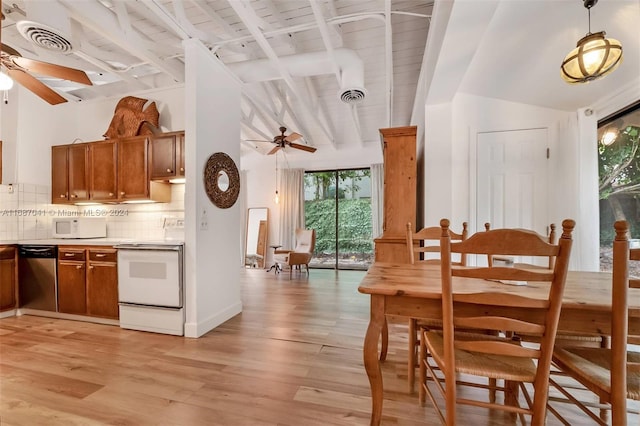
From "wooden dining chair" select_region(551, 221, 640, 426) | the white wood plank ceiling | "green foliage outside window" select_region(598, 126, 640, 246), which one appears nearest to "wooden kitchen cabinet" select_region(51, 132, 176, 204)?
the white wood plank ceiling

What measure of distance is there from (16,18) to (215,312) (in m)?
3.70

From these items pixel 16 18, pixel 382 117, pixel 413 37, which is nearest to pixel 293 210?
pixel 382 117

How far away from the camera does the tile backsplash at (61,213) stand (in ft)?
11.5

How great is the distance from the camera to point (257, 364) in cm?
219

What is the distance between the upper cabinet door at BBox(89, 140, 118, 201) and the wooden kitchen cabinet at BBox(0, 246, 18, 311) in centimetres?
102

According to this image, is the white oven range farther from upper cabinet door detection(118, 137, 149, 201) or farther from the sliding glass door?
the sliding glass door

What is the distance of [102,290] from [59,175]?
1.80 m

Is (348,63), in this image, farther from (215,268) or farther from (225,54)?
(215,268)

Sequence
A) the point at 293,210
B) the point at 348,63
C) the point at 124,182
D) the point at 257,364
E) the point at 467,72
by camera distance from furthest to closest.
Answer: the point at 293,210 < the point at 124,182 < the point at 348,63 < the point at 467,72 < the point at 257,364

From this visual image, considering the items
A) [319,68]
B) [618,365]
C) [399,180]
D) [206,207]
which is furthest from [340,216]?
[618,365]

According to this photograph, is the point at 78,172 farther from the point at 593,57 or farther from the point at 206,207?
the point at 593,57

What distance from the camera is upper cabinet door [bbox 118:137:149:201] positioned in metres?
3.29

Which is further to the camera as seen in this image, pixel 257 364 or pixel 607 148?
pixel 607 148

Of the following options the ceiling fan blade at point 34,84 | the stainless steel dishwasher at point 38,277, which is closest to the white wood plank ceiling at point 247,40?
the ceiling fan blade at point 34,84
